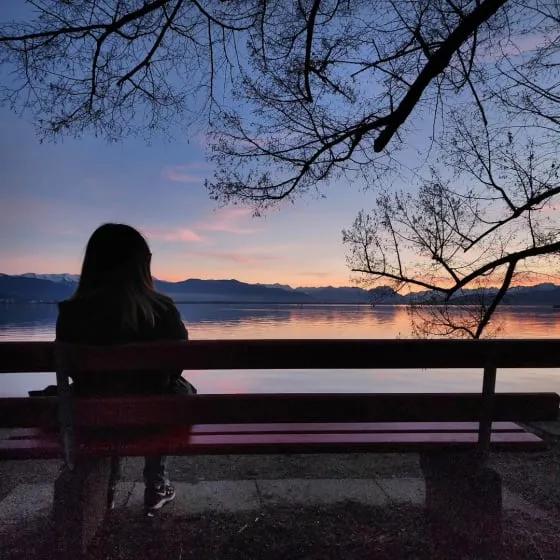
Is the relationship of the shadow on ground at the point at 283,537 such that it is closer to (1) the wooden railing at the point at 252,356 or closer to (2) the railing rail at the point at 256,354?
(1) the wooden railing at the point at 252,356

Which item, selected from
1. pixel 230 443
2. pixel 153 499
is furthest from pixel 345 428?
pixel 153 499

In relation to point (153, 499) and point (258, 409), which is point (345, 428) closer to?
point (258, 409)

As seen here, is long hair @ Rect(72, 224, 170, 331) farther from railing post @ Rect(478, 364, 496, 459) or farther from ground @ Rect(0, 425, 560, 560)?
railing post @ Rect(478, 364, 496, 459)

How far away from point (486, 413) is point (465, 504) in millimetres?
485

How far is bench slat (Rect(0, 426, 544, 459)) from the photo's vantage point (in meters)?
2.35

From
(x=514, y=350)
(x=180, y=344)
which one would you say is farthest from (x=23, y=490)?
(x=514, y=350)

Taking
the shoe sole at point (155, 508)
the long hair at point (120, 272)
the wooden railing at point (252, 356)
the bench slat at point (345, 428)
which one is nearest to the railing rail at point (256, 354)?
the wooden railing at point (252, 356)

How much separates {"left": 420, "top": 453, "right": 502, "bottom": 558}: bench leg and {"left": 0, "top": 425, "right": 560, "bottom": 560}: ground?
0.05 metres

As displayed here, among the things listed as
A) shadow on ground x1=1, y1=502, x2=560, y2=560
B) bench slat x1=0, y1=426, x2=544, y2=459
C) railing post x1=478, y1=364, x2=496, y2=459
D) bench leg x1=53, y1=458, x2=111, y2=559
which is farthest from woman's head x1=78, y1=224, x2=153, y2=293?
railing post x1=478, y1=364, x2=496, y2=459

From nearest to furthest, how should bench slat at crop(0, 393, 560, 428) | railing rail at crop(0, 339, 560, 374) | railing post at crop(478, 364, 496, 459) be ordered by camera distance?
1. railing rail at crop(0, 339, 560, 374)
2. bench slat at crop(0, 393, 560, 428)
3. railing post at crop(478, 364, 496, 459)

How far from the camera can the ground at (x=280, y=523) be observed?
2600mm

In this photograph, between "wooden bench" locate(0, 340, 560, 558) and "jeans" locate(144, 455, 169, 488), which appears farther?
"jeans" locate(144, 455, 169, 488)

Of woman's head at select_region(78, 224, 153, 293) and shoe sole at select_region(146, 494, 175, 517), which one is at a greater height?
woman's head at select_region(78, 224, 153, 293)

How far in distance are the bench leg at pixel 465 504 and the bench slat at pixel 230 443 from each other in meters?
0.16
